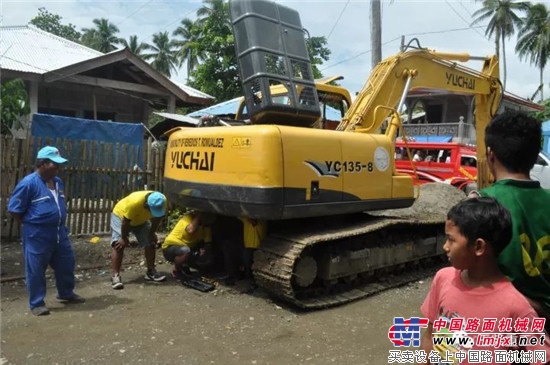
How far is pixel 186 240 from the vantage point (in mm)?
5984

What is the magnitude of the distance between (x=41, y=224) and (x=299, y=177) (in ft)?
8.41

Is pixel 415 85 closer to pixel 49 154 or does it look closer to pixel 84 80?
pixel 49 154

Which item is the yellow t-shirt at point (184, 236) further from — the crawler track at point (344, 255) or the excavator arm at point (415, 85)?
the excavator arm at point (415, 85)

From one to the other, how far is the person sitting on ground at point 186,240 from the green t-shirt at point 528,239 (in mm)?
4350

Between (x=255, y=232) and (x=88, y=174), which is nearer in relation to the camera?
(x=255, y=232)

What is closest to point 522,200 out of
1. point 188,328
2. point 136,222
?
point 188,328

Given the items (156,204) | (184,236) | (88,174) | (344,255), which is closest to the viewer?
(344,255)

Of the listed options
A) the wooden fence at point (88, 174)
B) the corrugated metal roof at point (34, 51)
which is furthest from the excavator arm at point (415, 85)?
the corrugated metal roof at point (34, 51)

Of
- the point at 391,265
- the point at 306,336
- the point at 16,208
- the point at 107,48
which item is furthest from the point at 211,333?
the point at 107,48

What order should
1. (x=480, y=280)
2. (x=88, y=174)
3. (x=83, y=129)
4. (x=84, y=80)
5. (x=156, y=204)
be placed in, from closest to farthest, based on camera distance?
(x=480, y=280) → (x=156, y=204) → (x=88, y=174) → (x=83, y=129) → (x=84, y=80)

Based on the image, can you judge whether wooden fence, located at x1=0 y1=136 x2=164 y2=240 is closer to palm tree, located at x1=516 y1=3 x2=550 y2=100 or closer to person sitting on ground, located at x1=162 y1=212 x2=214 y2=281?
person sitting on ground, located at x1=162 y1=212 x2=214 y2=281

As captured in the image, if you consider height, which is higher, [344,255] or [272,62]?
[272,62]

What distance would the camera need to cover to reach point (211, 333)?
431cm

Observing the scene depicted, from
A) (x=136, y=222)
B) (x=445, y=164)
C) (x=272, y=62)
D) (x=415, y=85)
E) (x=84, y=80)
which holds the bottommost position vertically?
(x=136, y=222)
